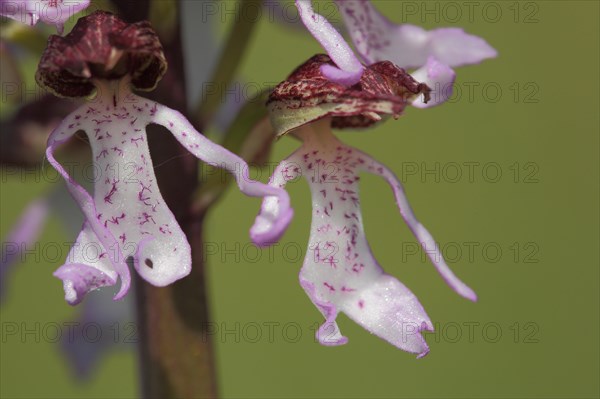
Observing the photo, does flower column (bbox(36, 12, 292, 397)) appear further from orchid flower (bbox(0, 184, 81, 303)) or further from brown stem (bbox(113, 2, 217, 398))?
orchid flower (bbox(0, 184, 81, 303))

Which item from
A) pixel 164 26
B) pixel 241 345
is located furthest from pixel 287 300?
pixel 164 26

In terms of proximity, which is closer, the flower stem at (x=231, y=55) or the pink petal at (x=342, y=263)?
the pink petal at (x=342, y=263)

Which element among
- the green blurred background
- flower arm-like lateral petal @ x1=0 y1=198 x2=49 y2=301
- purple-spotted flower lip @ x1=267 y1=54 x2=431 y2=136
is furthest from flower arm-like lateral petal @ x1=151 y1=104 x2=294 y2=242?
the green blurred background

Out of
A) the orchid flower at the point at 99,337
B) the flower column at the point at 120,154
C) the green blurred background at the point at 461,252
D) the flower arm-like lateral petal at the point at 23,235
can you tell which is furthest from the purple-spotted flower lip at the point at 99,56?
the green blurred background at the point at 461,252

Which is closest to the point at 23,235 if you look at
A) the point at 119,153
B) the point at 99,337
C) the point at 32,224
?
the point at 32,224

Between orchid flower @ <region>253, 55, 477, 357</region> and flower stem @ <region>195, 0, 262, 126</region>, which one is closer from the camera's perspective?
orchid flower @ <region>253, 55, 477, 357</region>

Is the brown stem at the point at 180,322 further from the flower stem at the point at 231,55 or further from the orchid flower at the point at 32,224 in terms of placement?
the orchid flower at the point at 32,224
